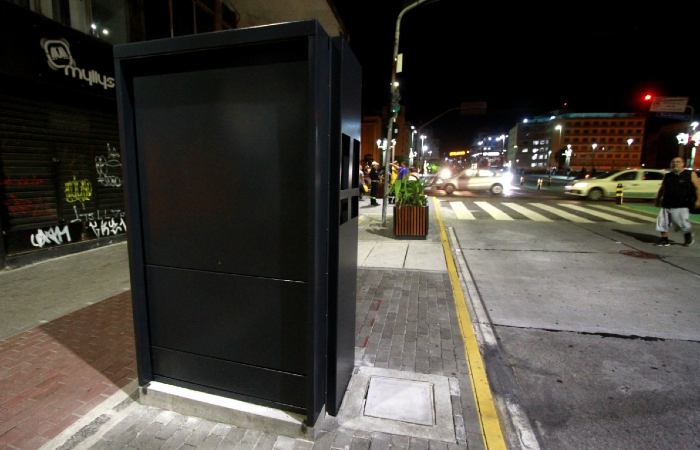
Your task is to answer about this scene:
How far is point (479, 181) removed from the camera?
75.8 ft

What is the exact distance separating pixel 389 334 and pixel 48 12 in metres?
8.83

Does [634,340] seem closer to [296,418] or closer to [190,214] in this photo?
[296,418]

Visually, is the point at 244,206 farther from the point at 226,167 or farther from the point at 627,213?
the point at 627,213

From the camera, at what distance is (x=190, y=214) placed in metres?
2.46

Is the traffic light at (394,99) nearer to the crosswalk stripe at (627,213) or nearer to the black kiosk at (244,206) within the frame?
the black kiosk at (244,206)

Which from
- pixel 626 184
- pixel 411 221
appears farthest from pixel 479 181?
pixel 411 221

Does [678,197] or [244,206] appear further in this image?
[678,197]

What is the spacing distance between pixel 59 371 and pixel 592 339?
5406 mm

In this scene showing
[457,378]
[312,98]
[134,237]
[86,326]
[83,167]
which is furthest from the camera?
[83,167]

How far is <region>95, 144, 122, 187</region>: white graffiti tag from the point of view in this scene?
7.93 meters

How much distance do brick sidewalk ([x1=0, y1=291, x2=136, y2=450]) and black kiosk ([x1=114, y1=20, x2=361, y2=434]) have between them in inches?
26.4

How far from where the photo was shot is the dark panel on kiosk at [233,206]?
2.14 metres

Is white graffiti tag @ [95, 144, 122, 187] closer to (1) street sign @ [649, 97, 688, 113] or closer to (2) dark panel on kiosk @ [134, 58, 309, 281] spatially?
(2) dark panel on kiosk @ [134, 58, 309, 281]

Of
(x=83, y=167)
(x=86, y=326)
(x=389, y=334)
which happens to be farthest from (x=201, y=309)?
(x=83, y=167)
